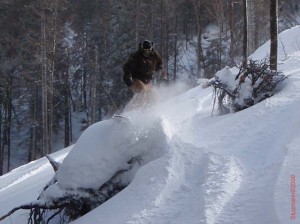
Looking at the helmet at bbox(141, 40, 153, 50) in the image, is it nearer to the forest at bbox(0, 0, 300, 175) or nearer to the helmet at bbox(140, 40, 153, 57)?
the helmet at bbox(140, 40, 153, 57)

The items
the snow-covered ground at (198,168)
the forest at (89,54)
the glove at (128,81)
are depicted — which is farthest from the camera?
the forest at (89,54)

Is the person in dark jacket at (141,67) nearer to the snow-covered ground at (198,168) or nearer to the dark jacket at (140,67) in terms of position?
the dark jacket at (140,67)

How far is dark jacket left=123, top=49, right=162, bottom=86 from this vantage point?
8695 millimetres

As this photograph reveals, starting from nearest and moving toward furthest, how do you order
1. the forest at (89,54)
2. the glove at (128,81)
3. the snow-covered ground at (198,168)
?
the snow-covered ground at (198,168) → the glove at (128,81) → the forest at (89,54)

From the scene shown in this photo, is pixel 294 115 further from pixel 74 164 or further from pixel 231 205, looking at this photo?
pixel 74 164

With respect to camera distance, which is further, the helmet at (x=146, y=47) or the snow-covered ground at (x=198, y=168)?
the helmet at (x=146, y=47)

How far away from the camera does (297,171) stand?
174 inches

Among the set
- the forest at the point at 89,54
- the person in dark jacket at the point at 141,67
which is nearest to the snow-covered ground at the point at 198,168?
the person in dark jacket at the point at 141,67

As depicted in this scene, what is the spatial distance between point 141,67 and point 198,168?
3868 mm

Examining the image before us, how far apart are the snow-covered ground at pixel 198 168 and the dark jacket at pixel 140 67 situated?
1926mm

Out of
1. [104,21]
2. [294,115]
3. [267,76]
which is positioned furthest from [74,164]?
[104,21]

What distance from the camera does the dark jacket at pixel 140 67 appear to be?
28.5 feet

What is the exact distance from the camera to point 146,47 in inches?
342

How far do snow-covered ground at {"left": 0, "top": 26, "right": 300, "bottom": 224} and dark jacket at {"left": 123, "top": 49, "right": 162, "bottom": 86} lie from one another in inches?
75.8
